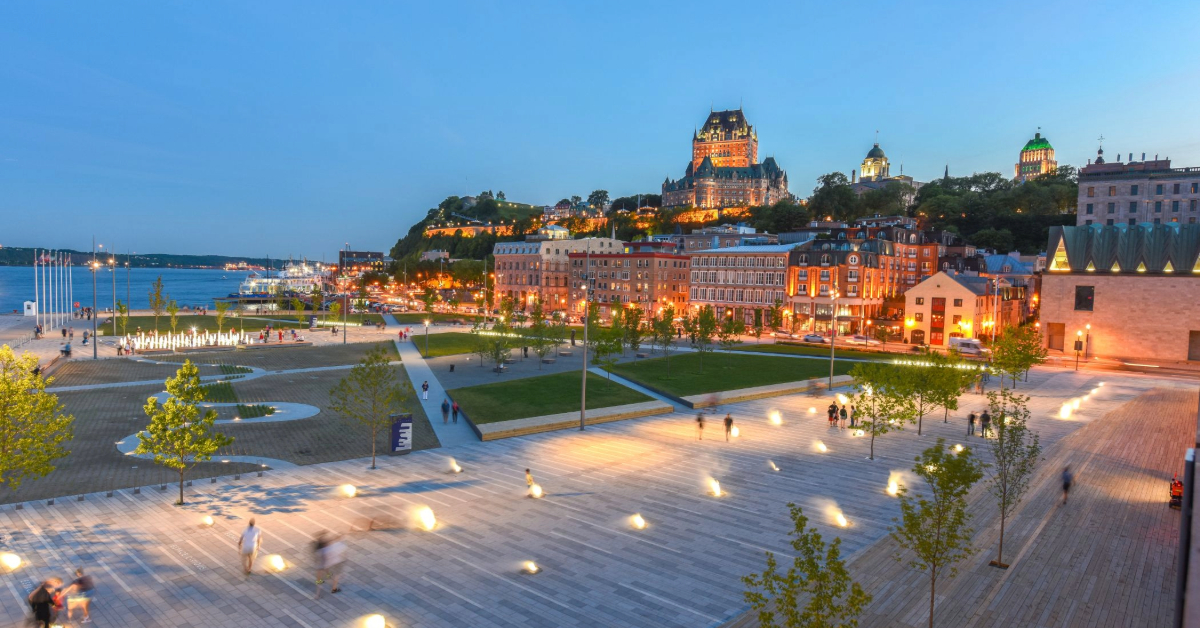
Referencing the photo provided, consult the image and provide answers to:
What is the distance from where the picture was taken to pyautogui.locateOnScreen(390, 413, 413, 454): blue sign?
2580 cm

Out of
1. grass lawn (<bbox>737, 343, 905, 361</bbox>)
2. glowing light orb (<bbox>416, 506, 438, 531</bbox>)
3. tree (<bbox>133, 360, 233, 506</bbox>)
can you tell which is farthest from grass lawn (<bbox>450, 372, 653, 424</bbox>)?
grass lawn (<bbox>737, 343, 905, 361</bbox>)

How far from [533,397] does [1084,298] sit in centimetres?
6105

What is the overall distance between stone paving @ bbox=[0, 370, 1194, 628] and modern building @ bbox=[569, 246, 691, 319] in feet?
246

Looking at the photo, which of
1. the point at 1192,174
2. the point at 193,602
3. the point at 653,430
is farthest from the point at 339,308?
the point at 1192,174

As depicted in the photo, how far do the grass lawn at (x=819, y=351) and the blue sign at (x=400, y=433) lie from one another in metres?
42.7

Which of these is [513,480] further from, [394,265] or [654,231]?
[394,265]

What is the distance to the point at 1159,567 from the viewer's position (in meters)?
15.8

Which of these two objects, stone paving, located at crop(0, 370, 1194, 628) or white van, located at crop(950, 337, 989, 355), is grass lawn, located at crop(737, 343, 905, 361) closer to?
white van, located at crop(950, 337, 989, 355)

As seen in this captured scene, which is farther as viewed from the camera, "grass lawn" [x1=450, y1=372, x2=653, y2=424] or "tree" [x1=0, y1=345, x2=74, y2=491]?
"grass lawn" [x1=450, y1=372, x2=653, y2=424]

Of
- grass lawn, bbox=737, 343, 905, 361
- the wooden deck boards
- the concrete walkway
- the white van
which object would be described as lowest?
the concrete walkway

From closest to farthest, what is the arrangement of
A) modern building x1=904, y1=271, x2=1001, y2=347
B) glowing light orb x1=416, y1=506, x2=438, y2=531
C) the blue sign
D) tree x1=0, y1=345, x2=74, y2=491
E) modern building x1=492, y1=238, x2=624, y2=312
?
tree x1=0, y1=345, x2=74, y2=491 → glowing light orb x1=416, y1=506, x2=438, y2=531 → the blue sign → modern building x1=904, y1=271, x2=1001, y2=347 → modern building x1=492, y1=238, x2=624, y2=312

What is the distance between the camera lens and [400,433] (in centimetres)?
2600

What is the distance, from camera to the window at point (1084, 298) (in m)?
65.9

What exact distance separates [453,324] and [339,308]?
104 feet
